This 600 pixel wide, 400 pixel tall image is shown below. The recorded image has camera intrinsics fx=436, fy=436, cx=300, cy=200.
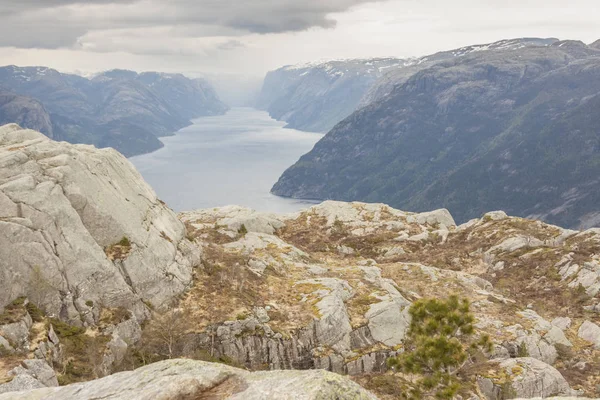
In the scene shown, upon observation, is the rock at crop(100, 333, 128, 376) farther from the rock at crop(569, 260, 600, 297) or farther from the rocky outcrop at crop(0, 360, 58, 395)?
the rock at crop(569, 260, 600, 297)

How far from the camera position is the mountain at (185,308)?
1056 inches

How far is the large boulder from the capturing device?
3050 centimetres

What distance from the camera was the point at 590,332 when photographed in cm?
4569

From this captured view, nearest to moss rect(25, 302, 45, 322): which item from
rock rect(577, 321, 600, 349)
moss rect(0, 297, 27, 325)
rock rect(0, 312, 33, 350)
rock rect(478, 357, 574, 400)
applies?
moss rect(0, 297, 27, 325)

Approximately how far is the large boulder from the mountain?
0.10m

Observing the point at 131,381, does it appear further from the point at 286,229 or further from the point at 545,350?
the point at 286,229

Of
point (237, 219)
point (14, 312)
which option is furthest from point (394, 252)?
point (14, 312)

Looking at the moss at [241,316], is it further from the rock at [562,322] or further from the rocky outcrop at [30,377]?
the rock at [562,322]

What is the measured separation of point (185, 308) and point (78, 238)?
32.8 ft

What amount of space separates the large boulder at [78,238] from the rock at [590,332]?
40886 mm

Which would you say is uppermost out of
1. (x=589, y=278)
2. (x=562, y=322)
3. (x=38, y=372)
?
(x=38, y=372)

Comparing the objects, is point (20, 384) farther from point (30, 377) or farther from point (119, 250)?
point (119, 250)

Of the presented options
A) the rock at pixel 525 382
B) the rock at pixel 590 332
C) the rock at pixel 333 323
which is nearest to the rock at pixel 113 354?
the rock at pixel 333 323

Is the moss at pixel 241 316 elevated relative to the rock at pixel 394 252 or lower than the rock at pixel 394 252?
elevated
